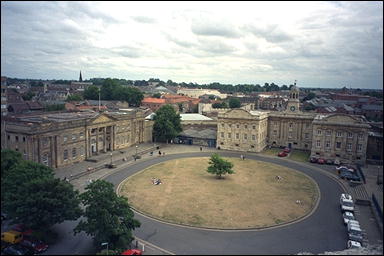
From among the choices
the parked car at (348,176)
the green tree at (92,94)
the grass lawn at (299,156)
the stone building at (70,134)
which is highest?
the green tree at (92,94)

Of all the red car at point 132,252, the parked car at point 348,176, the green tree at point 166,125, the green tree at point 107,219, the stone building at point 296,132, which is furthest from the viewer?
the green tree at point 166,125

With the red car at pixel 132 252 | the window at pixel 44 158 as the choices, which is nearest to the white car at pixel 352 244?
the red car at pixel 132 252

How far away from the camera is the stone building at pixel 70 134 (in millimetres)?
46725

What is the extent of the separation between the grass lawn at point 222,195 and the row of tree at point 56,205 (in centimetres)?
900

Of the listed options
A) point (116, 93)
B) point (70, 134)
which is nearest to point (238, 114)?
point (70, 134)

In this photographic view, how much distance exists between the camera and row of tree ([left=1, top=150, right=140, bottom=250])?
87.7ft

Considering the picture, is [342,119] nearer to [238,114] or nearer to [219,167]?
[238,114]

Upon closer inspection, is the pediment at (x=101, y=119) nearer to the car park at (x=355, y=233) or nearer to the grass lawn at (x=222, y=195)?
the grass lawn at (x=222, y=195)

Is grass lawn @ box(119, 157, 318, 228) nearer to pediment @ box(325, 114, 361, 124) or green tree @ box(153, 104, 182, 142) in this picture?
pediment @ box(325, 114, 361, 124)

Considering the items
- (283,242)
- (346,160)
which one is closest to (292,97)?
(346,160)

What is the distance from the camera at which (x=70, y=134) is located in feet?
190

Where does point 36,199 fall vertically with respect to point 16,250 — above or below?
above

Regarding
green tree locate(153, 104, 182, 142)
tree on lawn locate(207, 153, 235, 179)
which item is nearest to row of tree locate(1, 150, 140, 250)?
tree on lawn locate(207, 153, 235, 179)

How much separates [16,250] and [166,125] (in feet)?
181
